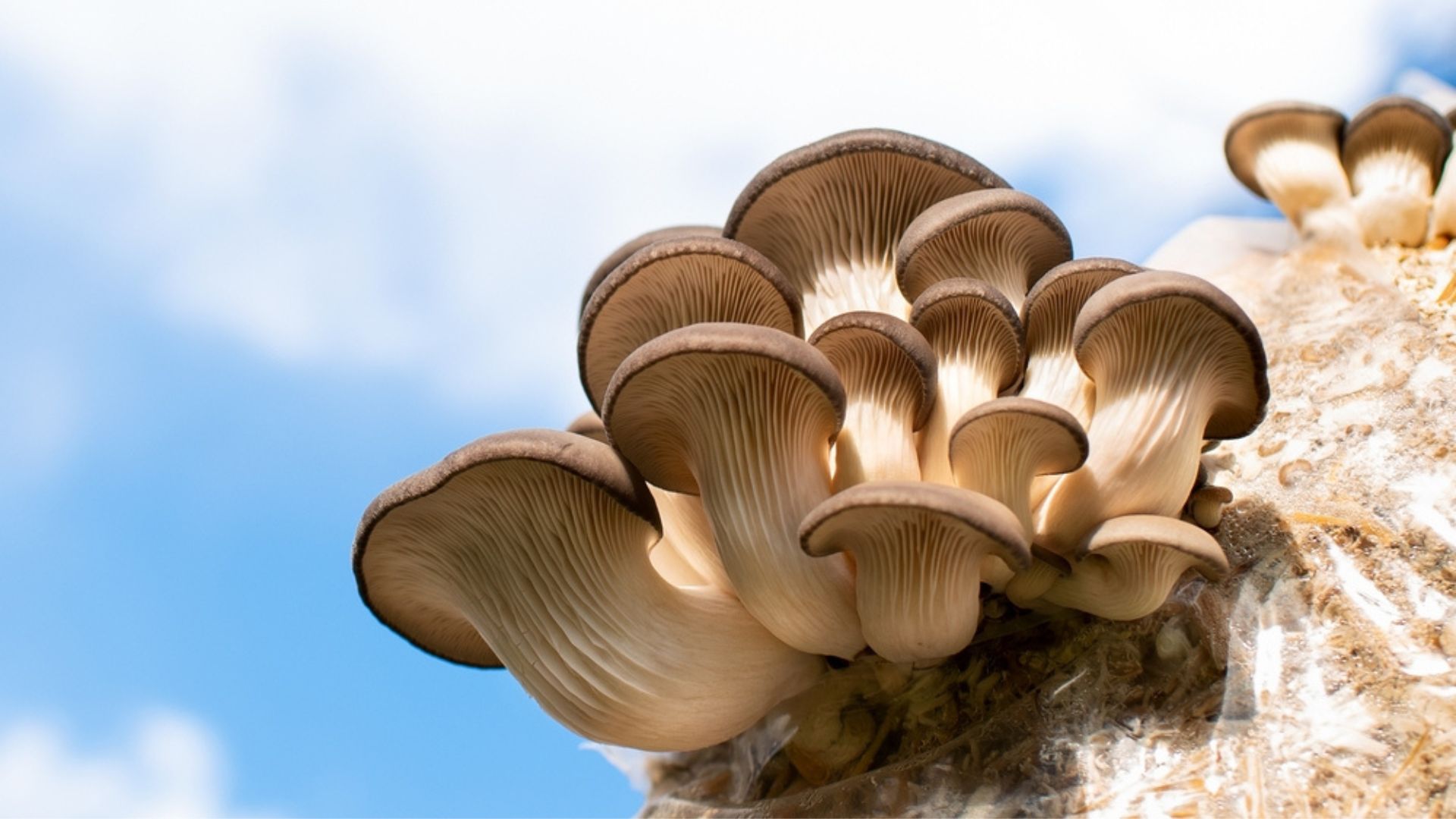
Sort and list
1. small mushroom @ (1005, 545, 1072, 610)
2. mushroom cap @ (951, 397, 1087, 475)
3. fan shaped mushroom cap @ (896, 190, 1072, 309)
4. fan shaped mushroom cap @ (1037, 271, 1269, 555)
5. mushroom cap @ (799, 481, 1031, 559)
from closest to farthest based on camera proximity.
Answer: mushroom cap @ (799, 481, 1031, 559)
mushroom cap @ (951, 397, 1087, 475)
fan shaped mushroom cap @ (1037, 271, 1269, 555)
small mushroom @ (1005, 545, 1072, 610)
fan shaped mushroom cap @ (896, 190, 1072, 309)

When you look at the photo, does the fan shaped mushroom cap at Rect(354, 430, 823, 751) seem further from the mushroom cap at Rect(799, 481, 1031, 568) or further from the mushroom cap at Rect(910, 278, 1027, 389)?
the mushroom cap at Rect(910, 278, 1027, 389)

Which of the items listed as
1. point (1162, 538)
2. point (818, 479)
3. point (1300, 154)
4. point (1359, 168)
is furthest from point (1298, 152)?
point (818, 479)

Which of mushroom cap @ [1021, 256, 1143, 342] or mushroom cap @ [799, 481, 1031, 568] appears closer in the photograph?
mushroom cap @ [799, 481, 1031, 568]

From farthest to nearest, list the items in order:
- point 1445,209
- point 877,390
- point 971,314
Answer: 1. point 1445,209
2. point 971,314
3. point 877,390

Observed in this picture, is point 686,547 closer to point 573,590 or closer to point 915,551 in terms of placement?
point 573,590

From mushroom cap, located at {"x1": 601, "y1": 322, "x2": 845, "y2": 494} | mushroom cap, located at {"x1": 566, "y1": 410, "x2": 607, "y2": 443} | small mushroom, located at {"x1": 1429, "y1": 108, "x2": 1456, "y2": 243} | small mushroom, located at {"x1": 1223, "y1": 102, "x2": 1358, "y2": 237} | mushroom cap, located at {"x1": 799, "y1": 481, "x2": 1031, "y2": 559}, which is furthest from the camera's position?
small mushroom, located at {"x1": 1223, "y1": 102, "x2": 1358, "y2": 237}

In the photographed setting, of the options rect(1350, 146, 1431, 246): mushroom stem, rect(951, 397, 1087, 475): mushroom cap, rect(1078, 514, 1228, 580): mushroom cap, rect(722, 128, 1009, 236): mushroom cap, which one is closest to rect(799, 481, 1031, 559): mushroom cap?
rect(951, 397, 1087, 475): mushroom cap

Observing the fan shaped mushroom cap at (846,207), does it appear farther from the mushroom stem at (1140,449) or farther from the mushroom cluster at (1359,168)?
the mushroom cluster at (1359,168)
